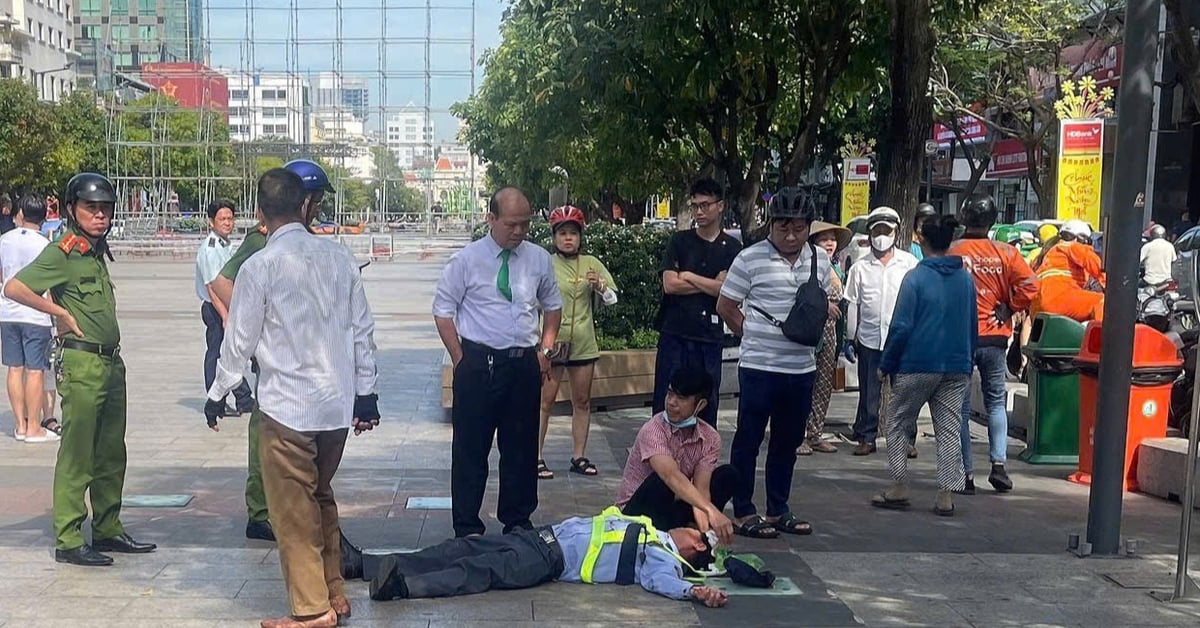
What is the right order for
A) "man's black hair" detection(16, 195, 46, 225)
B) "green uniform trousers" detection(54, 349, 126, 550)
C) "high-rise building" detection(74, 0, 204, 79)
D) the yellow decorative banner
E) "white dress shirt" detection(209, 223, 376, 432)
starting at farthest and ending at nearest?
"high-rise building" detection(74, 0, 204, 79)
the yellow decorative banner
"man's black hair" detection(16, 195, 46, 225)
"green uniform trousers" detection(54, 349, 126, 550)
"white dress shirt" detection(209, 223, 376, 432)

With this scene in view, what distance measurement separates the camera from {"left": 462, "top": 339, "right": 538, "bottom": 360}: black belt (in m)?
6.15

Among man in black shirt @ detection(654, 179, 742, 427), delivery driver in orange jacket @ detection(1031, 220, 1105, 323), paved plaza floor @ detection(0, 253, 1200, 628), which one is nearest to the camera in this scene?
paved plaza floor @ detection(0, 253, 1200, 628)

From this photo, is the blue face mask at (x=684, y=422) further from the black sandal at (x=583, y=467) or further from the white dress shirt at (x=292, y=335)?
the black sandal at (x=583, y=467)

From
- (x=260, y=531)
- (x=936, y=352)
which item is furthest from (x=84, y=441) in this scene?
(x=936, y=352)

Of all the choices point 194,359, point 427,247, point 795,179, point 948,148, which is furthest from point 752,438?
point 427,247

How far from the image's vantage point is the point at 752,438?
6555 mm

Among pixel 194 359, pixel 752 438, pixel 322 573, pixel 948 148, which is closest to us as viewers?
pixel 322 573

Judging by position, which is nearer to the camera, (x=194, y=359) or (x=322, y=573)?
(x=322, y=573)

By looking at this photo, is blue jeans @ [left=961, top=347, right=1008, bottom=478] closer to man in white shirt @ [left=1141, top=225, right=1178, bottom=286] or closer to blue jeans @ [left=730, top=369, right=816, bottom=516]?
blue jeans @ [left=730, top=369, right=816, bottom=516]

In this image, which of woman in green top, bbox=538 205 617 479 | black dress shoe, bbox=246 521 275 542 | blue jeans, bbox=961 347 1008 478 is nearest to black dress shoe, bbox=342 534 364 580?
black dress shoe, bbox=246 521 275 542

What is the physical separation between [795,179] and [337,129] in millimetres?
47527

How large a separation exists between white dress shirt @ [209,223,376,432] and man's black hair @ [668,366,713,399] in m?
1.79

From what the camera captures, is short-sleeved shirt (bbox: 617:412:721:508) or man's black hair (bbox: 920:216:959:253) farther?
man's black hair (bbox: 920:216:959:253)

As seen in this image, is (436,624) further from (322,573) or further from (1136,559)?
(1136,559)
